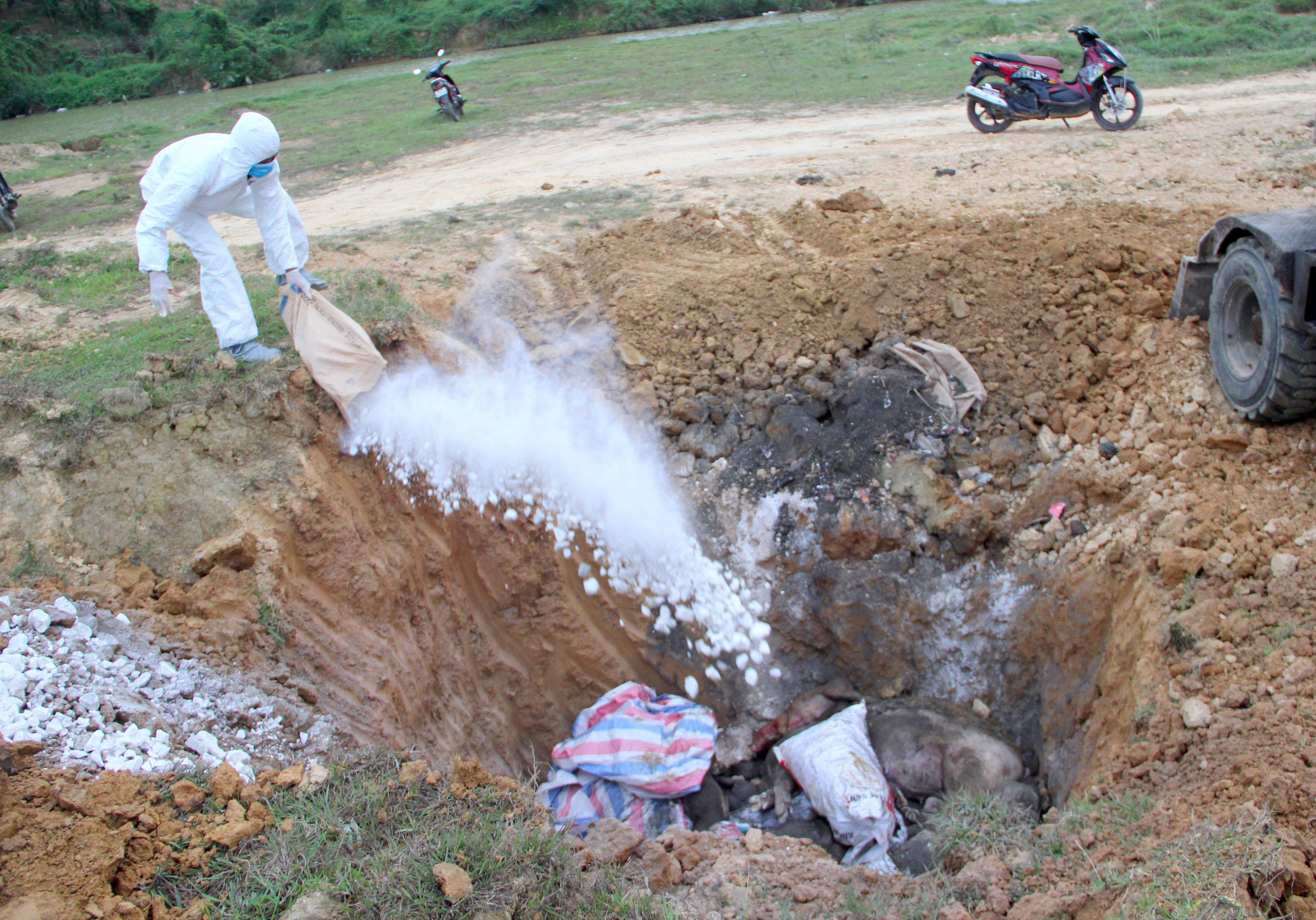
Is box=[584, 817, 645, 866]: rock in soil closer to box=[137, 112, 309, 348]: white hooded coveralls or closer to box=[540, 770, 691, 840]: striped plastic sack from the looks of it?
box=[540, 770, 691, 840]: striped plastic sack

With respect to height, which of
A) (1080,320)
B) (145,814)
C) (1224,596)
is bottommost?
(1224,596)

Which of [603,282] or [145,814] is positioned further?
[603,282]

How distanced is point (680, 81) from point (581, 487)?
8879 mm

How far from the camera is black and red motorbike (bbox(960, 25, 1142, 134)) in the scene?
794cm

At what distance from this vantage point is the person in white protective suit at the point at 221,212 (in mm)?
4238

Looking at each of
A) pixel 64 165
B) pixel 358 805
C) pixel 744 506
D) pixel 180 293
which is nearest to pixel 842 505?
pixel 744 506

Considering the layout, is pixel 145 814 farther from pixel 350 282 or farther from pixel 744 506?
pixel 350 282

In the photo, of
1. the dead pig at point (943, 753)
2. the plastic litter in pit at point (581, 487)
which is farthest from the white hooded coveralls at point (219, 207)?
the dead pig at point (943, 753)

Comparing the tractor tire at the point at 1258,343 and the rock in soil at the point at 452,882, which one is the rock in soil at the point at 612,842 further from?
the tractor tire at the point at 1258,343

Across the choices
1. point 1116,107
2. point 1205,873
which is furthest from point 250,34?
point 1205,873

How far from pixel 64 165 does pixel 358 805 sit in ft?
36.2

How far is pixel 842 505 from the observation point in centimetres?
491

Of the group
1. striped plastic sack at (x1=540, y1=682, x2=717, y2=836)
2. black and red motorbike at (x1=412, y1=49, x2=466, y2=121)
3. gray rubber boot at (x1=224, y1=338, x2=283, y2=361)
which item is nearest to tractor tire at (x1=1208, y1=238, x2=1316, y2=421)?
striped plastic sack at (x1=540, y1=682, x2=717, y2=836)

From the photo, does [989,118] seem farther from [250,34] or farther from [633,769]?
[250,34]
